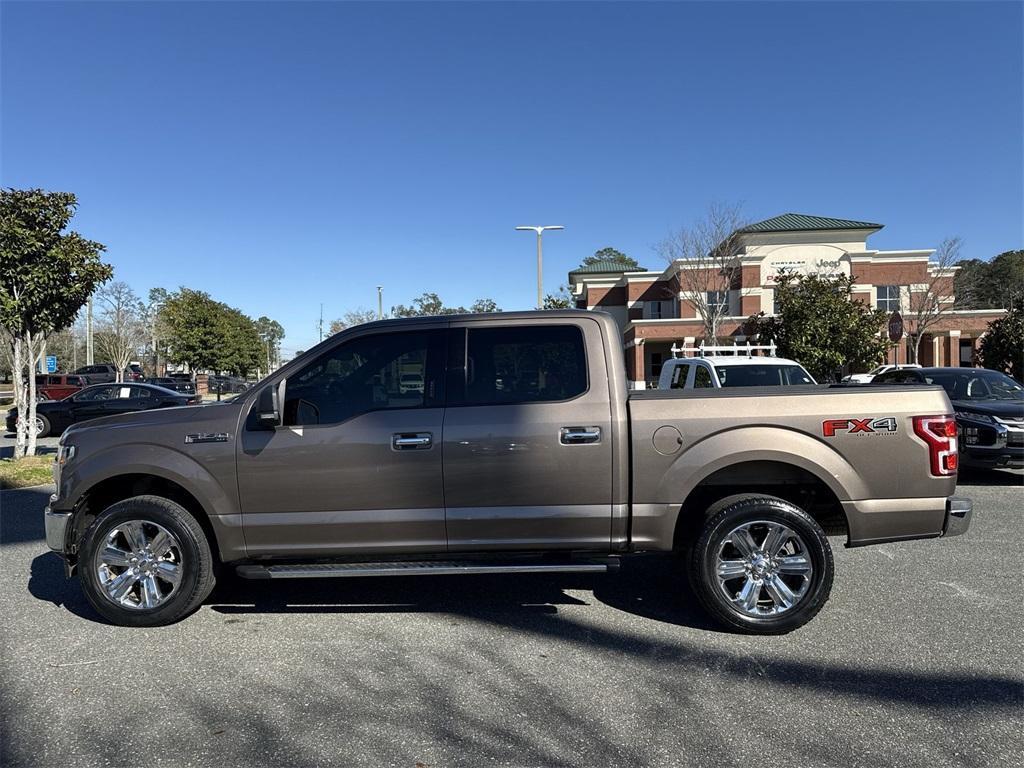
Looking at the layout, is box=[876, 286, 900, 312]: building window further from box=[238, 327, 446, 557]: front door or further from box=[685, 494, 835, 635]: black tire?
box=[238, 327, 446, 557]: front door

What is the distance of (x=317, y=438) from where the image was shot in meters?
4.23

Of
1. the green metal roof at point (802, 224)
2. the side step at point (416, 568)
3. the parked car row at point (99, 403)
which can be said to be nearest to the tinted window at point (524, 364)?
the side step at point (416, 568)

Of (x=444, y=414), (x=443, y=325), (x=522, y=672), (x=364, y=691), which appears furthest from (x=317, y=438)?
(x=522, y=672)

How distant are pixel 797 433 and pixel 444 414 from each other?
2189 millimetres

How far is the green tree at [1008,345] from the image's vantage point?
803 inches

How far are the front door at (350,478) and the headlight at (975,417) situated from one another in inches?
322

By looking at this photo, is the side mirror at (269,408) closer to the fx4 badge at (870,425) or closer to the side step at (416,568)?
the side step at (416,568)

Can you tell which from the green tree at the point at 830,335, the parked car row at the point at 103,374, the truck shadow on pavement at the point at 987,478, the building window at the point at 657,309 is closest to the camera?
the truck shadow on pavement at the point at 987,478

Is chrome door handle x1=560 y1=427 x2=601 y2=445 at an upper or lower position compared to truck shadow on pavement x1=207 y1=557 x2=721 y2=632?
upper

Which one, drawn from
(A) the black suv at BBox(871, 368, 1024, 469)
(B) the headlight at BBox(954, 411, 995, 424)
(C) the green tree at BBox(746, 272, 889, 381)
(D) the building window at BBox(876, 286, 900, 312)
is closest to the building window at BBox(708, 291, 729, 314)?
(D) the building window at BBox(876, 286, 900, 312)

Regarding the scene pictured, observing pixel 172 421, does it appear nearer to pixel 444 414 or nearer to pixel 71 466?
pixel 71 466

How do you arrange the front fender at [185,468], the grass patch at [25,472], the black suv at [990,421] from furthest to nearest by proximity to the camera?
the grass patch at [25,472], the black suv at [990,421], the front fender at [185,468]

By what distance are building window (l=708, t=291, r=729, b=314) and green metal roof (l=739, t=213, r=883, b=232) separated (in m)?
5.19

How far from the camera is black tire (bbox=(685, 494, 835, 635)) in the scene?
13.5 ft
